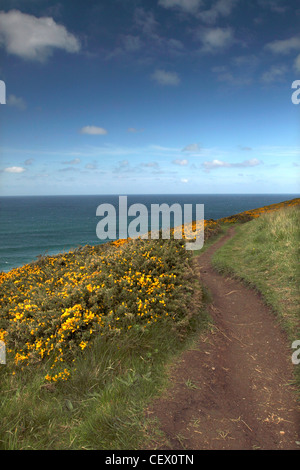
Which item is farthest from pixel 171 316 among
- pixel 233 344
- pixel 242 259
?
pixel 242 259

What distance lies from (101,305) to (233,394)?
2.83m

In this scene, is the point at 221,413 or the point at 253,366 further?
the point at 253,366

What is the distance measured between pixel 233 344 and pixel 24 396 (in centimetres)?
399

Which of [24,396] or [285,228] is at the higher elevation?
[285,228]

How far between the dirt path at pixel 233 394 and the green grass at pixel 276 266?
0.38 meters

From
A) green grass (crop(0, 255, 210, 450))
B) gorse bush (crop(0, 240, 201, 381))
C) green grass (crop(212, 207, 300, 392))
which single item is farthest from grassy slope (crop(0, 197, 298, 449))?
green grass (crop(212, 207, 300, 392))

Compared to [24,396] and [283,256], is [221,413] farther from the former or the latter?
[283,256]

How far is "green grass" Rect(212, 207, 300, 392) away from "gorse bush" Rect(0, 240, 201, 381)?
2080 millimetres

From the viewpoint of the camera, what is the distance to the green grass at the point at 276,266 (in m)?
6.58

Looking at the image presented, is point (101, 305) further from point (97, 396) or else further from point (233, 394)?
point (233, 394)

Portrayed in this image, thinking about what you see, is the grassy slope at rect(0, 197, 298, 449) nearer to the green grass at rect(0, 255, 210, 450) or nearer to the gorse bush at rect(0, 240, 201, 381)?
the green grass at rect(0, 255, 210, 450)

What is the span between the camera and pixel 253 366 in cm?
514

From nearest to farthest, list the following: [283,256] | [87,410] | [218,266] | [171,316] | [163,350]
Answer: [87,410] < [163,350] < [171,316] < [283,256] < [218,266]

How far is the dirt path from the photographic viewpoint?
347cm
